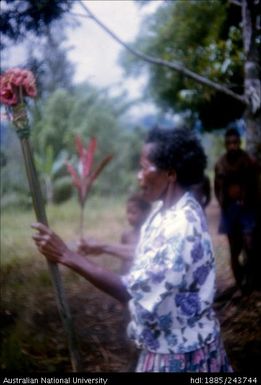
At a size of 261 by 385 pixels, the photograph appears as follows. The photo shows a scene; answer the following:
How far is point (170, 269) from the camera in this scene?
1.46m

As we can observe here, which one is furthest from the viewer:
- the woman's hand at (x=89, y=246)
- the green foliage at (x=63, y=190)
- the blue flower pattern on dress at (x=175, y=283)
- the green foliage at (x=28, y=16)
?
the green foliage at (x=63, y=190)

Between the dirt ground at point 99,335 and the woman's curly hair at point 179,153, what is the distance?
3.44 feet

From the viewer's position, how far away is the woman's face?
1.62m

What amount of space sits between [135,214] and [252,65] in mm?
1406

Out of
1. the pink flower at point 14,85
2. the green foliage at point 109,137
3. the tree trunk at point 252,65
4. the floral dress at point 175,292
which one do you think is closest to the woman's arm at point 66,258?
the floral dress at point 175,292

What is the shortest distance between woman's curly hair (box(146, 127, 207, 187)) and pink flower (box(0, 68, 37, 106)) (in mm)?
486

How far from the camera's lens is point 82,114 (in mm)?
7922

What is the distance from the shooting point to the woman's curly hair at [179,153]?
1.61 metres

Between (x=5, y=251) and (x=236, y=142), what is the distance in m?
2.47

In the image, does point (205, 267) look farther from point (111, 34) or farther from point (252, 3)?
point (252, 3)

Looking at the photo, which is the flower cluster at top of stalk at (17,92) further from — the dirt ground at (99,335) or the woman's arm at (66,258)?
the dirt ground at (99,335)

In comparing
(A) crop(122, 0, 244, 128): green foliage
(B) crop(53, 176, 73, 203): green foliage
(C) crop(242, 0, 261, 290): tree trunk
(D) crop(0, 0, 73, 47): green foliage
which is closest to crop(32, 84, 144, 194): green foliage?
(B) crop(53, 176, 73, 203): green foliage

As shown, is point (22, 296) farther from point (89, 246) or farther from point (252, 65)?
point (252, 65)

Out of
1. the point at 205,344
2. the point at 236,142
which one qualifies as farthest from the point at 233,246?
the point at 205,344
